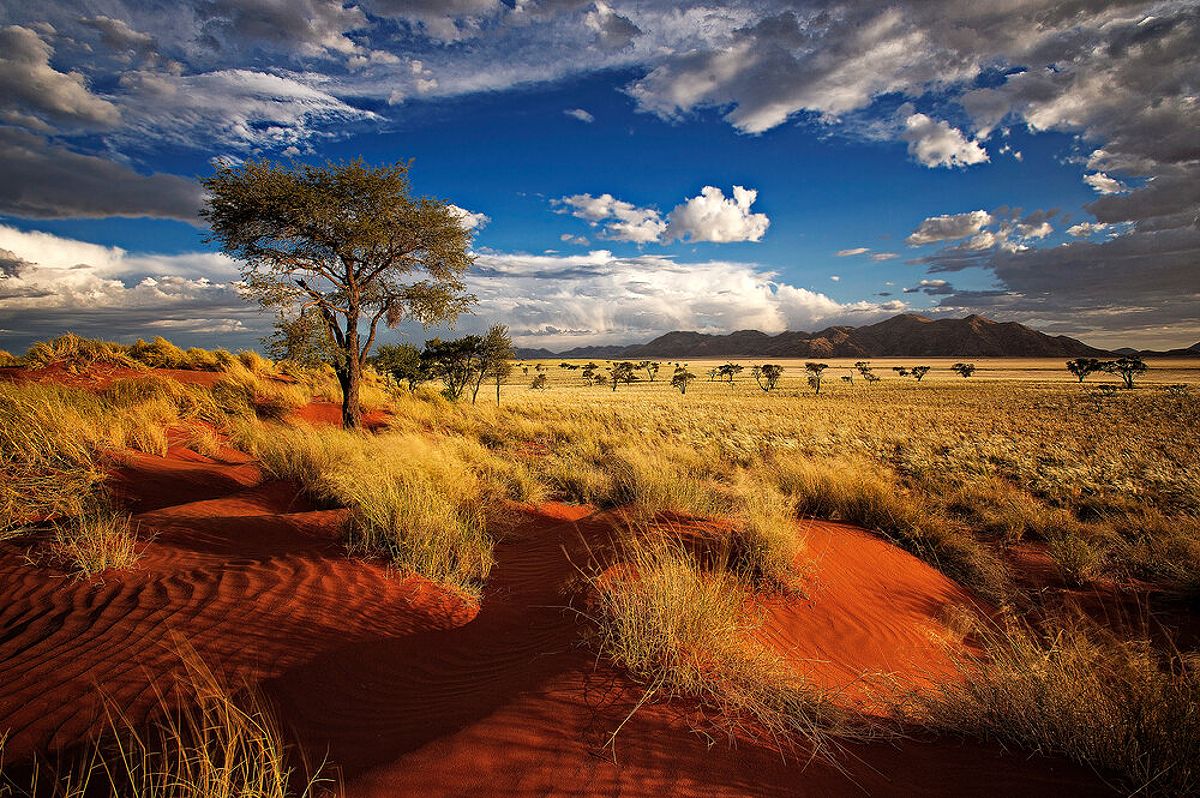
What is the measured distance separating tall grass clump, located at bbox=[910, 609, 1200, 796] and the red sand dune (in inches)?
6.9

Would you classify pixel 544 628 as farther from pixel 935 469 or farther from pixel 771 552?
pixel 935 469

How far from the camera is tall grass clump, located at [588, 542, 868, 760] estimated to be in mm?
3234

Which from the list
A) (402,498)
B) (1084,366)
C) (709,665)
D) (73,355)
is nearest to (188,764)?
(709,665)

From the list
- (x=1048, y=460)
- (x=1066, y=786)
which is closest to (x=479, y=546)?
A: (x=1066, y=786)

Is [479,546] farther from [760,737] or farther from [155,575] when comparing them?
[760,737]

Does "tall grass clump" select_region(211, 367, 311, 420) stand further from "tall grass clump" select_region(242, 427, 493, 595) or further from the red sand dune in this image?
the red sand dune

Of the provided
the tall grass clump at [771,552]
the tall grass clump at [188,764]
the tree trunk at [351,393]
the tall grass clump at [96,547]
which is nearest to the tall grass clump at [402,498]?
the tall grass clump at [96,547]

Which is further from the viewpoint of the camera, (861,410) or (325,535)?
(861,410)

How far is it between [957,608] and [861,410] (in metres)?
34.7

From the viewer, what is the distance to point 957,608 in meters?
6.91

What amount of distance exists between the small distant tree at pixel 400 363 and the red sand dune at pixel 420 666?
95.1 feet

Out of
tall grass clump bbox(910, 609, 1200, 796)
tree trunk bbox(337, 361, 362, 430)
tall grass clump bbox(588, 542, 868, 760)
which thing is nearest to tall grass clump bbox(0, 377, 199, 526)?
tree trunk bbox(337, 361, 362, 430)

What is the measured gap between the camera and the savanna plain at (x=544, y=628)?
280 centimetres

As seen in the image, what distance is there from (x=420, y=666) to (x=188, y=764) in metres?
1.92
